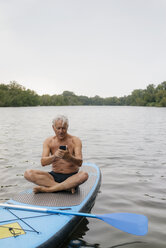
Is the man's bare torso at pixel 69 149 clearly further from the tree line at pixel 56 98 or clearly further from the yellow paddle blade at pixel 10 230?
the tree line at pixel 56 98

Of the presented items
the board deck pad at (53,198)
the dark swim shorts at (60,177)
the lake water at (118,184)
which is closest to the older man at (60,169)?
the dark swim shorts at (60,177)

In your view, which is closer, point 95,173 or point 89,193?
point 89,193

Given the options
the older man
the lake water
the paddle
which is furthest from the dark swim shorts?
the paddle

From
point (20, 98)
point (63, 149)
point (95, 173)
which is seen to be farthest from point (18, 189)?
point (20, 98)

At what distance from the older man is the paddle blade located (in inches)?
42.3

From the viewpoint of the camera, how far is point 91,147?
1359cm

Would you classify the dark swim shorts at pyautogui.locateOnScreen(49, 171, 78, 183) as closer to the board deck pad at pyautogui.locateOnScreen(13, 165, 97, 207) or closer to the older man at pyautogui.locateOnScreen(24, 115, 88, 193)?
the older man at pyautogui.locateOnScreen(24, 115, 88, 193)

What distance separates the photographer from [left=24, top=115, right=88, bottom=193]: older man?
4.89 m

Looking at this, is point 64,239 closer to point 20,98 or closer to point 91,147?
point 91,147

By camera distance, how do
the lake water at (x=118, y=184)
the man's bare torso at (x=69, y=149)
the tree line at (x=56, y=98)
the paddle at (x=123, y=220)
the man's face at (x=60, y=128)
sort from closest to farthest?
the paddle at (x=123, y=220)
the lake water at (x=118, y=184)
the man's face at (x=60, y=128)
the man's bare torso at (x=69, y=149)
the tree line at (x=56, y=98)

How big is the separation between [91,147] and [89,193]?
8371 millimetres

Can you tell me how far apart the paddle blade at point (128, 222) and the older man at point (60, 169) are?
1.07 m

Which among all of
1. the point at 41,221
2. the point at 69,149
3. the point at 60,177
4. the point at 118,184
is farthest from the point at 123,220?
the point at 118,184

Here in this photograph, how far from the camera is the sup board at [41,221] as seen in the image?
349 centimetres
